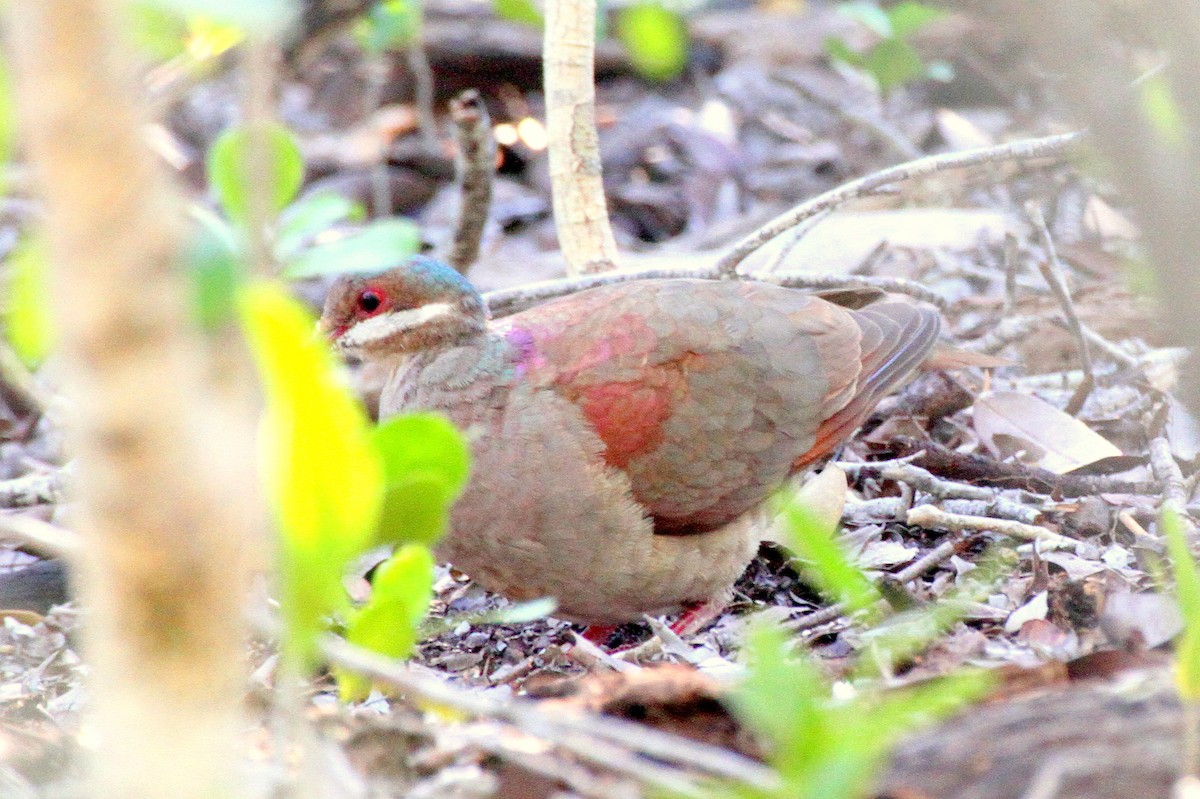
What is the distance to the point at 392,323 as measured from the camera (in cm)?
446

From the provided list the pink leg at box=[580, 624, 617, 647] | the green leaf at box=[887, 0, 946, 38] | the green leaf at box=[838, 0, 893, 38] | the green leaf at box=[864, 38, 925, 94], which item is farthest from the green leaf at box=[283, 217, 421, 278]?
the green leaf at box=[864, 38, 925, 94]

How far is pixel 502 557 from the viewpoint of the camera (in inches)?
156

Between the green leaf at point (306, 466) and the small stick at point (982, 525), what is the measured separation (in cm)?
252

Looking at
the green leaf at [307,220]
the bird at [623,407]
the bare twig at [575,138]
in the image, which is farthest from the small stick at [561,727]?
the bare twig at [575,138]

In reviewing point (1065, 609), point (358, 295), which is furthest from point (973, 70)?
point (1065, 609)

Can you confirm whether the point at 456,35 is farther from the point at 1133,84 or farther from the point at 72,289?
the point at 72,289

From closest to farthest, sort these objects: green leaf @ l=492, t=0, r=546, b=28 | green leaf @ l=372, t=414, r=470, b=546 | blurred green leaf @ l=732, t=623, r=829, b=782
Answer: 1. blurred green leaf @ l=732, t=623, r=829, b=782
2. green leaf @ l=372, t=414, r=470, b=546
3. green leaf @ l=492, t=0, r=546, b=28

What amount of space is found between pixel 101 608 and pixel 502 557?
98.5 inches

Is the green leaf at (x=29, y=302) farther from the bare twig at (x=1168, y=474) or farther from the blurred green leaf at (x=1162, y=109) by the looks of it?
the bare twig at (x=1168, y=474)

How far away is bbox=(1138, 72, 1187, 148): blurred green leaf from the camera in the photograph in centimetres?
206

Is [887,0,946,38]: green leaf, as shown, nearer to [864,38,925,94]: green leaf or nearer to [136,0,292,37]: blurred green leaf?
[864,38,925,94]: green leaf

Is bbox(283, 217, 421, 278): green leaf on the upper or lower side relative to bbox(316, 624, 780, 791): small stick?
upper

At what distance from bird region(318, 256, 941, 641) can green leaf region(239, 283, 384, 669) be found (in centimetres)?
209

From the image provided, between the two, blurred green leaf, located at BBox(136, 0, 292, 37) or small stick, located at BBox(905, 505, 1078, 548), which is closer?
blurred green leaf, located at BBox(136, 0, 292, 37)
